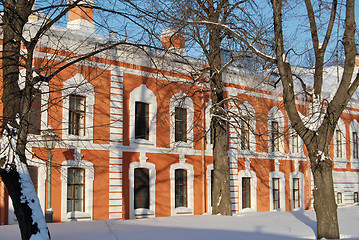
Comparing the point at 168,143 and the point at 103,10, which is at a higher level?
the point at 103,10

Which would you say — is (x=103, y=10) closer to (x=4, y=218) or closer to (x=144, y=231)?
(x=144, y=231)

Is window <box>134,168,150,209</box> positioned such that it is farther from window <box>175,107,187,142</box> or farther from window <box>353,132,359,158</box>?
window <box>353,132,359,158</box>

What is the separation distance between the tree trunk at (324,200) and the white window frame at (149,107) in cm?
1000

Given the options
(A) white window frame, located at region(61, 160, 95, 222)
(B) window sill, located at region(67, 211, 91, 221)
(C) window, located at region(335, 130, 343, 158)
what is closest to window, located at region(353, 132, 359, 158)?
(C) window, located at region(335, 130, 343, 158)

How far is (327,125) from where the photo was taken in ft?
37.9

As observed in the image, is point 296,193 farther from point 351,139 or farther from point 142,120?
point 142,120

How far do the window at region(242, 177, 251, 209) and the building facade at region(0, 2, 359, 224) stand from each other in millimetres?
48

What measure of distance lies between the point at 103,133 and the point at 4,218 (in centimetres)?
482

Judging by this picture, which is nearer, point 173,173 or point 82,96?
point 82,96

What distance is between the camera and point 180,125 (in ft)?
73.4

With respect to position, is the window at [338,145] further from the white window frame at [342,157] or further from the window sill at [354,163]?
the window sill at [354,163]

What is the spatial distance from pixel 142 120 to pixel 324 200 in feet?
35.4

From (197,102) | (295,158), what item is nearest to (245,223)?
(197,102)

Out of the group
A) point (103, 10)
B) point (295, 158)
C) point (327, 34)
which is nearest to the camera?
point (103, 10)
